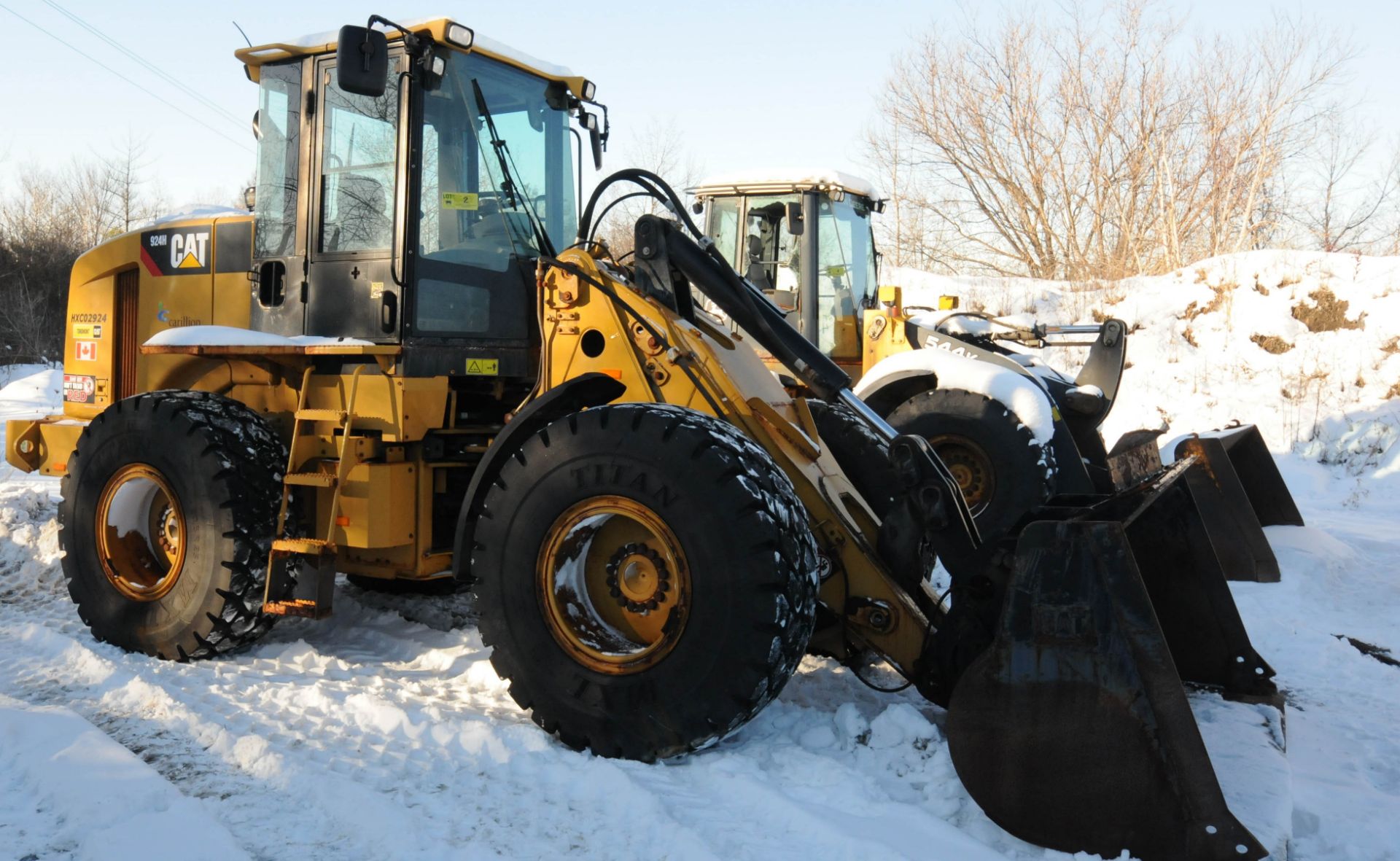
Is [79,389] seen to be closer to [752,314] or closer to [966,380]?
[752,314]

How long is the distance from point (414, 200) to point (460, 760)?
2.53 metres

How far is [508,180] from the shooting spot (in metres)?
5.11

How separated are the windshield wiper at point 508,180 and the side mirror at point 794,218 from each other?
9.56 ft

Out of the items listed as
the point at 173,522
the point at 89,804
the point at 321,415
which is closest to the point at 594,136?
the point at 321,415

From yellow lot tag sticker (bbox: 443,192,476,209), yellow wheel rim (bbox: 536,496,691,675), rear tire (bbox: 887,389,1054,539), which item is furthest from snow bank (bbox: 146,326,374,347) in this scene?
rear tire (bbox: 887,389,1054,539)

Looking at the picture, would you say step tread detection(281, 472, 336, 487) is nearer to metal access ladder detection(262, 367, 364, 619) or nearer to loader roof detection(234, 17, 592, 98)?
metal access ladder detection(262, 367, 364, 619)

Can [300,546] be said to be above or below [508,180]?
below

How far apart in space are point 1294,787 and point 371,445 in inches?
153

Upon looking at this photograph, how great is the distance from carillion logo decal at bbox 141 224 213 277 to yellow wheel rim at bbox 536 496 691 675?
3.17m

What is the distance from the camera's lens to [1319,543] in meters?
7.09

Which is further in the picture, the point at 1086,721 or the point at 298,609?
the point at 298,609

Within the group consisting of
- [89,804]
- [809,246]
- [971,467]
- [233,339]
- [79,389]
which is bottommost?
[89,804]

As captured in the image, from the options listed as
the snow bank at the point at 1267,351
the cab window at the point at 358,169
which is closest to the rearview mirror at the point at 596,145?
the cab window at the point at 358,169

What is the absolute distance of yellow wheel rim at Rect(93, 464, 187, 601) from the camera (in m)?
4.96
